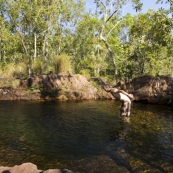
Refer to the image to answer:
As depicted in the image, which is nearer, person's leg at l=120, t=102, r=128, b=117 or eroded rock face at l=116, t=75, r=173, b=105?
person's leg at l=120, t=102, r=128, b=117

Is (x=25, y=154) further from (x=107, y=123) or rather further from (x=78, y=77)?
(x=78, y=77)

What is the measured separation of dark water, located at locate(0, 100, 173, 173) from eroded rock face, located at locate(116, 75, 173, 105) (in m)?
6.67

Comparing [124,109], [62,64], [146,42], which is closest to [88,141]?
[124,109]

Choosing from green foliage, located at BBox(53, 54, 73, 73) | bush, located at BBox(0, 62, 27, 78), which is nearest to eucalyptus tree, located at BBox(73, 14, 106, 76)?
green foliage, located at BBox(53, 54, 73, 73)

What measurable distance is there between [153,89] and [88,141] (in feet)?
52.9

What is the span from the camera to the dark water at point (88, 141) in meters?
8.80

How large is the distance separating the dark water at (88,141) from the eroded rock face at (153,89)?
6668 mm

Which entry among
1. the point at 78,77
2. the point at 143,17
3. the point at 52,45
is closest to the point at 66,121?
the point at 78,77

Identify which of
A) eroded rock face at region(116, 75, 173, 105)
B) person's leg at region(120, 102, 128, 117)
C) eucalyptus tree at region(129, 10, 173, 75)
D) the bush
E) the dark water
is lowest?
the dark water

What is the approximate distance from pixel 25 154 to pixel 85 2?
135 feet

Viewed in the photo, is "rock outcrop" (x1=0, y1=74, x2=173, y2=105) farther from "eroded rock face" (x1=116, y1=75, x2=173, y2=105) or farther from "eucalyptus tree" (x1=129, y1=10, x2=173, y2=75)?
"eucalyptus tree" (x1=129, y1=10, x2=173, y2=75)

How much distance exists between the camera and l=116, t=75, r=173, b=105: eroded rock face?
80.0ft

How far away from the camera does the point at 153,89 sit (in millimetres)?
25109

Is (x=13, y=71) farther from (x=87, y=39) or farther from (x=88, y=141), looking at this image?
(x=87, y=39)
